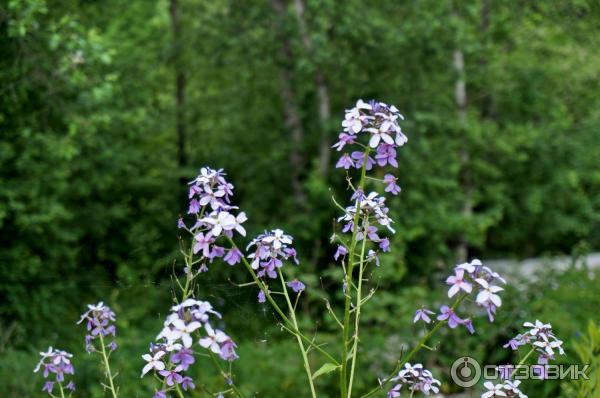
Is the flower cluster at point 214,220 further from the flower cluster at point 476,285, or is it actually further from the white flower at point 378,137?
the flower cluster at point 476,285

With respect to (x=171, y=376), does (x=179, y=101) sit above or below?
above

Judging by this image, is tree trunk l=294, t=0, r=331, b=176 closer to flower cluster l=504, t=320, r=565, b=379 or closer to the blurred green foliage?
the blurred green foliage

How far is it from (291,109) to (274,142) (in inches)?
26.3

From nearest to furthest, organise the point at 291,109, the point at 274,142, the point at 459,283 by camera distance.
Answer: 1. the point at 459,283
2. the point at 291,109
3. the point at 274,142

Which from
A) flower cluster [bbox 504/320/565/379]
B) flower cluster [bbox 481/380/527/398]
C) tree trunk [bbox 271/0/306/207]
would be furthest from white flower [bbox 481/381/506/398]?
tree trunk [bbox 271/0/306/207]

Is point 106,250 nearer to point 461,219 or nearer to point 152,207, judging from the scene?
point 152,207

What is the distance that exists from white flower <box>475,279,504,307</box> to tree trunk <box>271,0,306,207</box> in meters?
6.26

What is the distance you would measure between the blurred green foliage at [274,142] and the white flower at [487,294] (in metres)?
3.66

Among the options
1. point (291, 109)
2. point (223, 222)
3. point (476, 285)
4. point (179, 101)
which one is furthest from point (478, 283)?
point (179, 101)

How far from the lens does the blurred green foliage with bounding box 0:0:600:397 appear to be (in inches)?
242

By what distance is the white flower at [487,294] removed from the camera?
1.59 metres

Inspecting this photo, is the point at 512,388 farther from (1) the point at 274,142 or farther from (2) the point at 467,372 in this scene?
(1) the point at 274,142

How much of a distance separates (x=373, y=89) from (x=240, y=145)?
1.82 m

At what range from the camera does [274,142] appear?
8.53m
